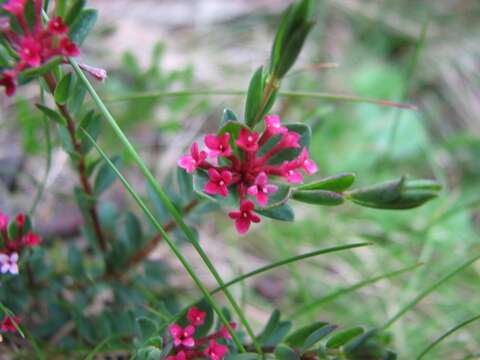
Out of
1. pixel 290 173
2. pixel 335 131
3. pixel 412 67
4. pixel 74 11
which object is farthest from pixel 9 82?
pixel 335 131

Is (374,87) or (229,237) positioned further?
(374,87)

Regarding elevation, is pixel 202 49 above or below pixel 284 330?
above

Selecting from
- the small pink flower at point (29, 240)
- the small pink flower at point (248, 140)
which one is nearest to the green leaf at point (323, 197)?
the small pink flower at point (248, 140)

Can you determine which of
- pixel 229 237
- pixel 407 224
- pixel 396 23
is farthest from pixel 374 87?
pixel 229 237

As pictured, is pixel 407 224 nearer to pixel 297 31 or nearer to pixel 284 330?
pixel 284 330

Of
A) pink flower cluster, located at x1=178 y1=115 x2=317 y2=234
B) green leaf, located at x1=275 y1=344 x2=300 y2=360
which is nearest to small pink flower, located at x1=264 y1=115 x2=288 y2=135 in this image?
pink flower cluster, located at x1=178 y1=115 x2=317 y2=234
